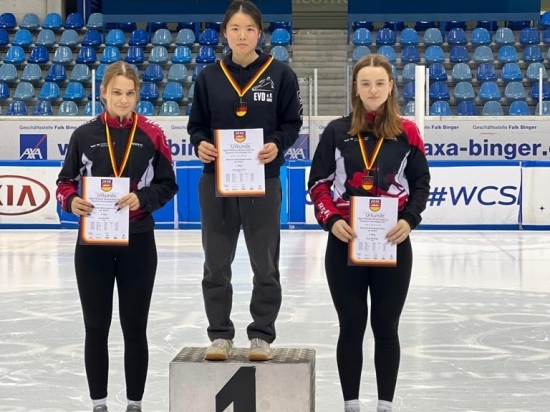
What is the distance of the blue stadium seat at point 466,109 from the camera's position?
61.2ft

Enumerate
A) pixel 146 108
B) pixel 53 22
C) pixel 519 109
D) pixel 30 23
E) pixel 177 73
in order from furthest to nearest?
pixel 30 23 < pixel 53 22 < pixel 177 73 < pixel 146 108 < pixel 519 109

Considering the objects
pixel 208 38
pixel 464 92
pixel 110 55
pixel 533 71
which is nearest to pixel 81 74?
pixel 110 55

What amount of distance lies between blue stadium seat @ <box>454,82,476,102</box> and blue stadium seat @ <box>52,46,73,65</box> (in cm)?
851

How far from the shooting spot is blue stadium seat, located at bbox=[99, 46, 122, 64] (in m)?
20.6

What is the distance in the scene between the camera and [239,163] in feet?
14.3

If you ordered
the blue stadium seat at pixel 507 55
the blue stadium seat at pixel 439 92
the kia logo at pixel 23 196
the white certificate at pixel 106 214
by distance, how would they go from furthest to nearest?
the blue stadium seat at pixel 507 55 < the blue stadium seat at pixel 439 92 < the kia logo at pixel 23 196 < the white certificate at pixel 106 214

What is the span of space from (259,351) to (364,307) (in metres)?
0.57

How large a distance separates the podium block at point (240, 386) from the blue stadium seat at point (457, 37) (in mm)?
17913

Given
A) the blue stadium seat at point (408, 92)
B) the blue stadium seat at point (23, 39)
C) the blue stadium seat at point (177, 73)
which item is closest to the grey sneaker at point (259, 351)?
the blue stadium seat at point (408, 92)

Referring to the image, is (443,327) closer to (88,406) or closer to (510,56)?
(88,406)

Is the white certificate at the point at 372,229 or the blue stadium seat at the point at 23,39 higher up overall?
the blue stadium seat at the point at 23,39

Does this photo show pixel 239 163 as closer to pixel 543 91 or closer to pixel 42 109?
pixel 42 109

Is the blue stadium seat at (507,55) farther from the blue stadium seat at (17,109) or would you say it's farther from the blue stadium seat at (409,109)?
the blue stadium seat at (17,109)

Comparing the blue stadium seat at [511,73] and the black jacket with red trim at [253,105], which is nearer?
the black jacket with red trim at [253,105]
